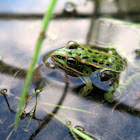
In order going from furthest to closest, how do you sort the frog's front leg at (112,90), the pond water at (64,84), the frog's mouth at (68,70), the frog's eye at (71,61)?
the frog's mouth at (68,70) < the frog's eye at (71,61) < the frog's front leg at (112,90) < the pond water at (64,84)

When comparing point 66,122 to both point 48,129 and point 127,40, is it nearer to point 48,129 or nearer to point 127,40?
point 48,129

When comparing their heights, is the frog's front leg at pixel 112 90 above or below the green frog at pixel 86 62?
below

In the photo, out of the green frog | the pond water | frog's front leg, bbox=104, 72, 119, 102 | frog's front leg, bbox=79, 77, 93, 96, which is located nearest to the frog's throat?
the green frog

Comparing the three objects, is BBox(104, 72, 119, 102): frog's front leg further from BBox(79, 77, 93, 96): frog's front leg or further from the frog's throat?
the frog's throat

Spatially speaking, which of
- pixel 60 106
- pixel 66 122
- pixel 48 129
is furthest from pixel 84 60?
pixel 48 129

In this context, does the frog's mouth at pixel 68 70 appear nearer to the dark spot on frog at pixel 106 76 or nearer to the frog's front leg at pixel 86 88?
the frog's front leg at pixel 86 88

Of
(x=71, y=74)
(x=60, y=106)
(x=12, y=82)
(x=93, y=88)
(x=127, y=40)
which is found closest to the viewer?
(x=60, y=106)

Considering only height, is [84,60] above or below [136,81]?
above

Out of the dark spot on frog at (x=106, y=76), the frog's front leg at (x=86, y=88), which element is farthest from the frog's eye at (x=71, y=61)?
the dark spot on frog at (x=106, y=76)
